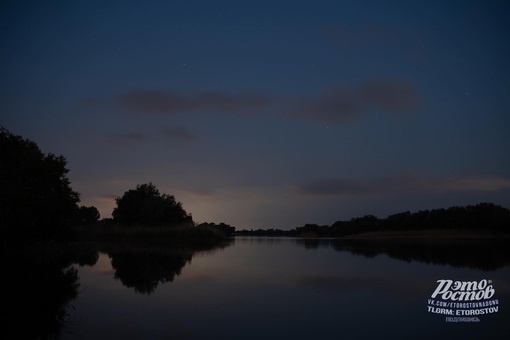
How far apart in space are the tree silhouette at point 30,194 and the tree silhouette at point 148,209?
25605mm

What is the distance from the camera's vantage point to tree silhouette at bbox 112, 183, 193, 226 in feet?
190

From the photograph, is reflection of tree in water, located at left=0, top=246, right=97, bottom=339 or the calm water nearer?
the calm water

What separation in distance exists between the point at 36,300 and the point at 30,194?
325 cm

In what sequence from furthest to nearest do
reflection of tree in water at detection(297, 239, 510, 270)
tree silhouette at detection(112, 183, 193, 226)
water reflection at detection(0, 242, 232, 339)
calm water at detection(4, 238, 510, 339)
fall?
tree silhouette at detection(112, 183, 193, 226) → reflection of tree in water at detection(297, 239, 510, 270) → water reflection at detection(0, 242, 232, 339) → calm water at detection(4, 238, 510, 339)

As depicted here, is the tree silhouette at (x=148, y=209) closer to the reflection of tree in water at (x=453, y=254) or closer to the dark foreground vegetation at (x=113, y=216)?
the dark foreground vegetation at (x=113, y=216)

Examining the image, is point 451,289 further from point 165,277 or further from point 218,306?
point 165,277

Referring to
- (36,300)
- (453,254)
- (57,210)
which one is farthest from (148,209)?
(36,300)

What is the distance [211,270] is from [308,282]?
193 inches

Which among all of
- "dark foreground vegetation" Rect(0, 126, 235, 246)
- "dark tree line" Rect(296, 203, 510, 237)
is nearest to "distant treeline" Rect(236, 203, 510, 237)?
"dark tree line" Rect(296, 203, 510, 237)

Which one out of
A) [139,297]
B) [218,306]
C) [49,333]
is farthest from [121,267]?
[49,333]

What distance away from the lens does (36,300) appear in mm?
10406

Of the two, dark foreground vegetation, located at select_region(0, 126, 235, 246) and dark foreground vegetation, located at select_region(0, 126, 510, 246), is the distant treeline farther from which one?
dark foreground vegetation, located at select_region(0, 126, 235, 246)

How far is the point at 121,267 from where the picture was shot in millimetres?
18453

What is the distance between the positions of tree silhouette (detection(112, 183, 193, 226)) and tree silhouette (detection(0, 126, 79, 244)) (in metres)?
25.6
